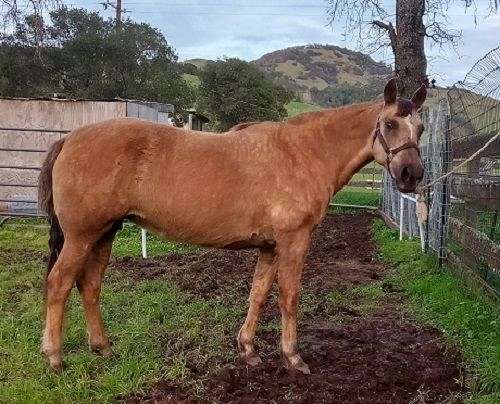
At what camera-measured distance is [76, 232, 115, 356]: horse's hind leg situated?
4.43 m

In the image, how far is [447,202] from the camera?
22.1 ft

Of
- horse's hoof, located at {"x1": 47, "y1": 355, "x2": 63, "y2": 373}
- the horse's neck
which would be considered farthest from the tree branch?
horse's hoof, located at {"x1": 47, "y1": 355, "x2": 63, "y2": 373}

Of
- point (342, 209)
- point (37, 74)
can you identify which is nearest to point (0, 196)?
point (342, 209)

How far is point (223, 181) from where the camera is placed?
13.5ft

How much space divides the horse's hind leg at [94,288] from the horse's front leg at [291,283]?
1.30 meters

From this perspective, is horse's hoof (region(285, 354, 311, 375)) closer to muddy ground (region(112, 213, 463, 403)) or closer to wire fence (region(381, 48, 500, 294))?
muddy ground (region(112, 213, 463, 403))

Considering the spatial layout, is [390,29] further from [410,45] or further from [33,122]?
[33,122]

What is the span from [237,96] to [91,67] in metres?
8.04

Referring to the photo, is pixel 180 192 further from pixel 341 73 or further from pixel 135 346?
pixel 341 73

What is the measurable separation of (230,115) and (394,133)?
30099 millimetres

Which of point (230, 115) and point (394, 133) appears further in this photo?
point (230, 115)

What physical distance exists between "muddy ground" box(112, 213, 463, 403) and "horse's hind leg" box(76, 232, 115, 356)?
863mm

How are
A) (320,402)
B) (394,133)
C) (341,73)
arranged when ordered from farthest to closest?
(341,73), (394,133), (320,402)

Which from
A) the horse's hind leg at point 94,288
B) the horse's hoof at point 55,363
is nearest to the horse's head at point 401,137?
the horse's hind leg at point 94,288
